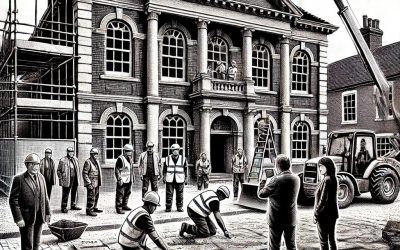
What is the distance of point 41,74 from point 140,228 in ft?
26.5

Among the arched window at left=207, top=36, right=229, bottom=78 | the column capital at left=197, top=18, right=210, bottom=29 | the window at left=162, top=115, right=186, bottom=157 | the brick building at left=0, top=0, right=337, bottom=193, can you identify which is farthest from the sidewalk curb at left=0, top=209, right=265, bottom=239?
the column capital at left=197, top=18, right=210, bottom=29

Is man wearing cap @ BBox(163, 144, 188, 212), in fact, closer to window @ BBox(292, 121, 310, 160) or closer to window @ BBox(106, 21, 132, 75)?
window @ BBox(292, 121, 310, 160)

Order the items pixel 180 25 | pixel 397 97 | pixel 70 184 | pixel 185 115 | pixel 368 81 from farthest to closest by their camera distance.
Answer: pixel 180 25, pixel 185 115, pixel 70 184, pixel 368 81, pixel 397 97

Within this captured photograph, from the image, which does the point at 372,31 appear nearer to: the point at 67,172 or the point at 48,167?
the point at 48,167

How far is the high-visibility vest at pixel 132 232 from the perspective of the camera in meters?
3.42

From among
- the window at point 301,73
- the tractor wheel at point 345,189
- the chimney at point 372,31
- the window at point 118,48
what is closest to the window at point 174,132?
the window at point 118,48

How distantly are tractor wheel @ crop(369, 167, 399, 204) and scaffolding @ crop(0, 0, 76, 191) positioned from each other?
5.17 meters

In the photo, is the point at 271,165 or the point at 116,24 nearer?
the point at 271,165

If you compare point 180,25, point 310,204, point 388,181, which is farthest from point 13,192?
point 180,25

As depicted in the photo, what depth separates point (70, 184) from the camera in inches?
270

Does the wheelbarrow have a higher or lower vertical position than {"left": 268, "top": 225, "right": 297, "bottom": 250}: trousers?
lower

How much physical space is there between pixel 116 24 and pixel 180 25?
68.1 inches

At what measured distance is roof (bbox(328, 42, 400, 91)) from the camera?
11.7 feet

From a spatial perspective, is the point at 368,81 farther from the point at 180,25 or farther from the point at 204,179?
the point at 180,25
